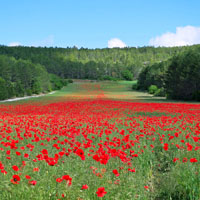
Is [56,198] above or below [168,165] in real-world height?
above

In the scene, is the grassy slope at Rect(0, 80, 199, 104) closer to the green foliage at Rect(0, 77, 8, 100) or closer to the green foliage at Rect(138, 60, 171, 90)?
the green foliage at Rect(0, 77, 8, 100)

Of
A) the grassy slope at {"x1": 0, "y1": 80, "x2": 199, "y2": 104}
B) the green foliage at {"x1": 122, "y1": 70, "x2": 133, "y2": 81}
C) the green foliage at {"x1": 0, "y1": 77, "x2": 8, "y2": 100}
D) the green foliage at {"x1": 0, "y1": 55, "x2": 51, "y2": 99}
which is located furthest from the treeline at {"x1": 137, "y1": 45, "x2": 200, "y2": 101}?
the green foliage at {"x1": 122, "y1": 70, "x2": 133, "y2": 81}

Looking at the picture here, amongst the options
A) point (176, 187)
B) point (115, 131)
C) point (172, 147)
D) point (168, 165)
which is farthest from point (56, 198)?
point (115, 131)

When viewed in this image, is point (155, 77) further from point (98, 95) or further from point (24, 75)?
point (24, 75)

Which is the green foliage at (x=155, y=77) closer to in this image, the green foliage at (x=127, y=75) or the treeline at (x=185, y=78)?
the treeline at (x=185, y=78)

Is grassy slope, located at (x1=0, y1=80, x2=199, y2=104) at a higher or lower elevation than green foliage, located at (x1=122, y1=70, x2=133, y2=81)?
lower

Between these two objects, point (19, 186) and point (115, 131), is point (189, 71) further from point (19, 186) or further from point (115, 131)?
point (19, 186)

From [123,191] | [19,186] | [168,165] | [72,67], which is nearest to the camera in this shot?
[19,186]

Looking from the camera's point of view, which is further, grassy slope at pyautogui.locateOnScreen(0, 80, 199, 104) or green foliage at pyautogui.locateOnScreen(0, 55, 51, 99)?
green foliage at pyautogui.locateOnScreen(0, 55, 51, 99)

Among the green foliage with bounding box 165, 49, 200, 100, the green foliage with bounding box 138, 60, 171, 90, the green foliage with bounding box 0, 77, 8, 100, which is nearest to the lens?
the green foliage with bounding box 165, 49, 200, 100

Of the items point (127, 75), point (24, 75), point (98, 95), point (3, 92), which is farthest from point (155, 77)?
point (127, 75)

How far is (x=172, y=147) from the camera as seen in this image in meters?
8.49

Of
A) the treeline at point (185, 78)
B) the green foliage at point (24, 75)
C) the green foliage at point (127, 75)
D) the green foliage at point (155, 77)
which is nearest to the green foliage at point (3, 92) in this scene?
the green foliage at point (24, 75)

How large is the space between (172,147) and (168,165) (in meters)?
1.32
